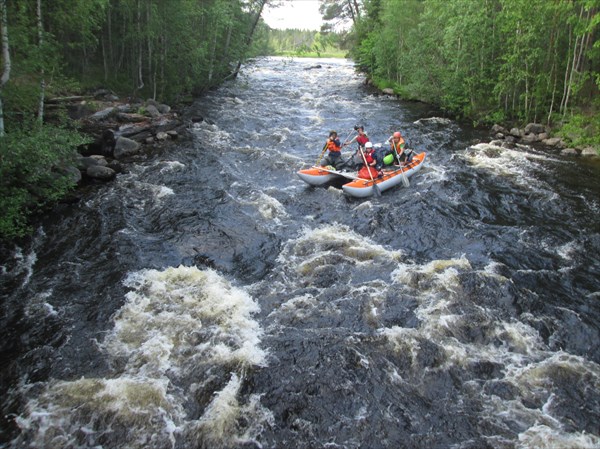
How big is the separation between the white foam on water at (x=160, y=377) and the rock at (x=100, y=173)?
20.0 feet

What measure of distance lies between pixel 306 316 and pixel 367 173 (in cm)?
680

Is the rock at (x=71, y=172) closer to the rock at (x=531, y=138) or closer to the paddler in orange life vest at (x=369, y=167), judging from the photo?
the paddler in orange life vest at (x=369, y=167)

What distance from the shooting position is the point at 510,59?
1789 cm

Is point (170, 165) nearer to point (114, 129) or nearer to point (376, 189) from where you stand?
point (114, 129)

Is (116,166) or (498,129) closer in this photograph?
(116,166)

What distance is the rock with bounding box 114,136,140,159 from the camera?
16078 millimetres

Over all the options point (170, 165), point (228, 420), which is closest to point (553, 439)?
point (228, 420)

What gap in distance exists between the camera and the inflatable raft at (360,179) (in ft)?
42.8

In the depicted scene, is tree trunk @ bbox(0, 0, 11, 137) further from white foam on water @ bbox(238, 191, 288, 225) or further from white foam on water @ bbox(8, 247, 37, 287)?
white foam on water @ bbox(238, 191, 288, 225)

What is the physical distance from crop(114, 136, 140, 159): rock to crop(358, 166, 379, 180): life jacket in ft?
29.1

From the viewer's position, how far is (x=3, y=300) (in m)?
8.18

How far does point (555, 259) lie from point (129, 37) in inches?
793

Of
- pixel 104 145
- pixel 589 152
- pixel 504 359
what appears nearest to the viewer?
pixel 504 359

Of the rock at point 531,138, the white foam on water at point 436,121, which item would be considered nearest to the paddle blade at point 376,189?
the rock at point 531,138
